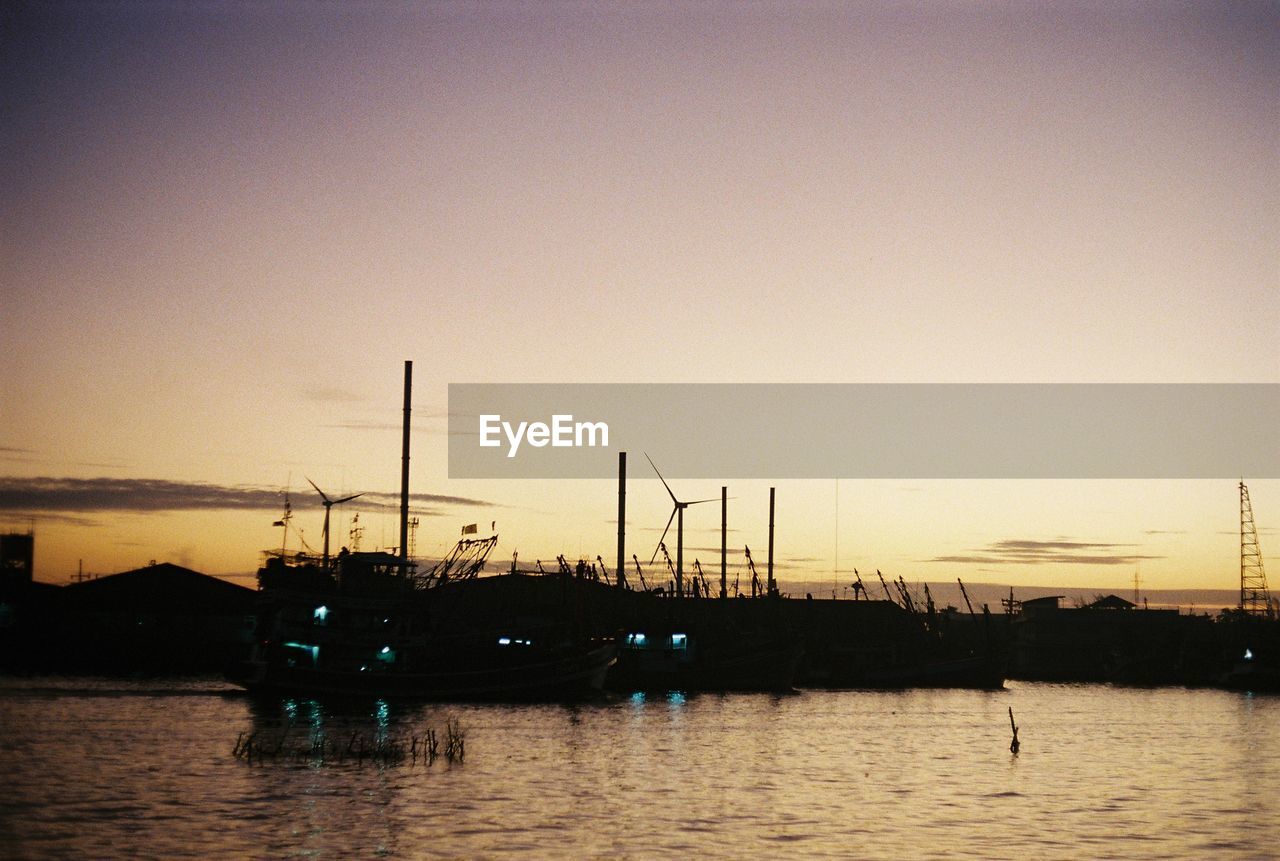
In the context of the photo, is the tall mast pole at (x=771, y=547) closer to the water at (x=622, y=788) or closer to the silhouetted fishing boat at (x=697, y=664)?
the silhouetted fishing boat at (x=697, y=664)

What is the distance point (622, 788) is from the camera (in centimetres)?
5000

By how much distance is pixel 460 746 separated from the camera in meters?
56.1

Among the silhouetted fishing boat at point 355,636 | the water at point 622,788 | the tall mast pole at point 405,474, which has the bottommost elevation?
the water at point 622,788

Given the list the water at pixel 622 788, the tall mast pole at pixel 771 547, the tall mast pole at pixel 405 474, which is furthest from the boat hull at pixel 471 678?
the tall mast pole at pixel 771 547

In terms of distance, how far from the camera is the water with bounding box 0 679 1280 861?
3744 cm

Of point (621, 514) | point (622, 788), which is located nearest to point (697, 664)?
point (621, 514)

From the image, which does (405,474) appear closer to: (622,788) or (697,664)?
(622,788)

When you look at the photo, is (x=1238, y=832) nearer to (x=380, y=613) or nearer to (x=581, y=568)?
(x=380, y=613)

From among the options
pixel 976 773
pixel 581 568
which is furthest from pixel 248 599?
pixel 976 773

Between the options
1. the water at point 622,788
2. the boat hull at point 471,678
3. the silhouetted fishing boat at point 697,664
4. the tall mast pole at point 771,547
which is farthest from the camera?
the tall mast pole at point 771,547

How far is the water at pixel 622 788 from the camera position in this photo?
37438 millimetres

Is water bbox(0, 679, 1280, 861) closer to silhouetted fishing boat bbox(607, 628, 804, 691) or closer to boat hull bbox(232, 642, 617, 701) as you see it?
boat hull bbox(232, 642, 617, 701)

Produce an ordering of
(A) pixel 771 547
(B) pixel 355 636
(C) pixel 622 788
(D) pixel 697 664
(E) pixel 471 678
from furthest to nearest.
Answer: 1. (A) pixel 771 547
2. (D) pixel 697 664
3. (E) pixel 471 678
4. (B) pixel 355 636
5. (C) pixel 622 788

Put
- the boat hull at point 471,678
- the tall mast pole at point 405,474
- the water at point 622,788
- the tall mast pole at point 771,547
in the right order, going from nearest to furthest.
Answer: the water at point 622,788
the boat hull at point 471,678
the tall mast pole at point 405,474
the tall mast pole at point 771,547
